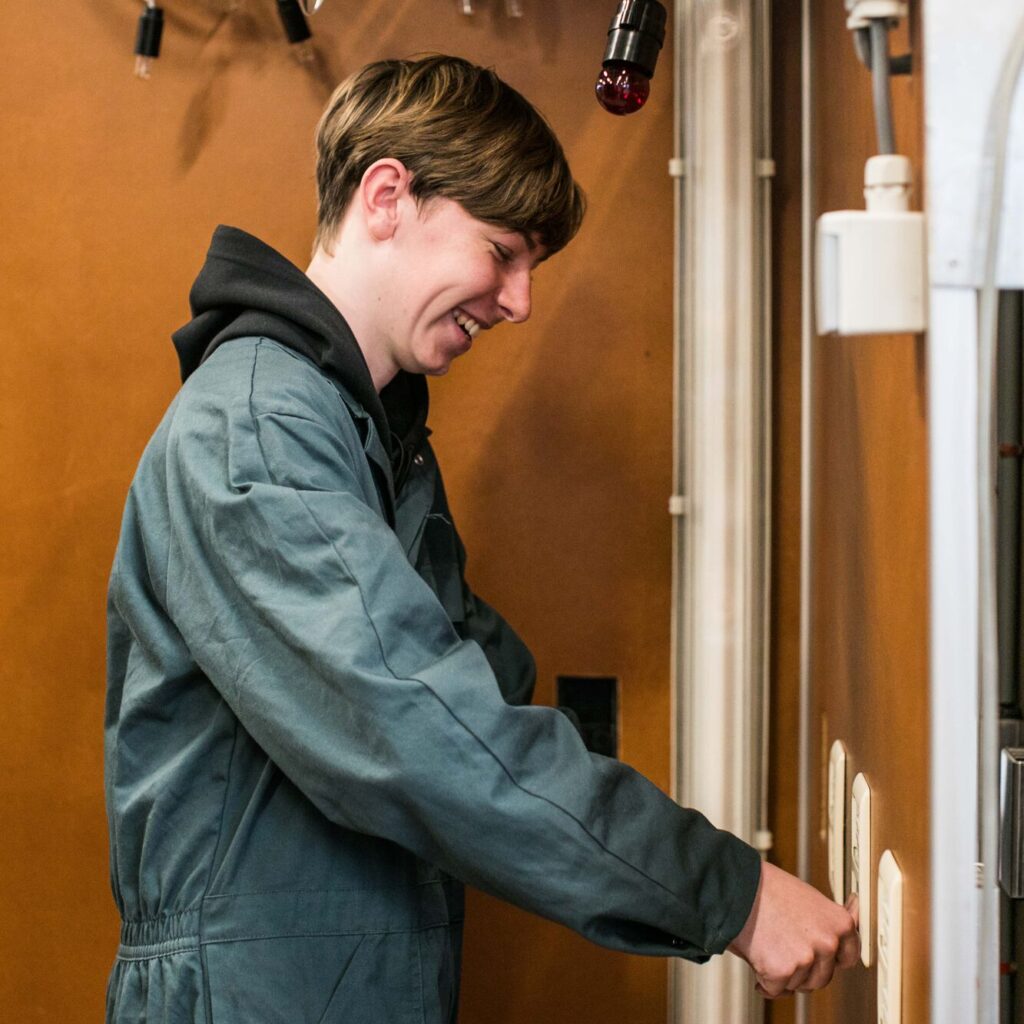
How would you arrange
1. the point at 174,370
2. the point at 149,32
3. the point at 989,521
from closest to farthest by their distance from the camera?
the point at 989,521 → the point at 149,32 → the point at 174,370

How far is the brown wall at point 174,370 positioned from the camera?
1.73 m

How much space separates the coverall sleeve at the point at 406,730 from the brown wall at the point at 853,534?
0.18m

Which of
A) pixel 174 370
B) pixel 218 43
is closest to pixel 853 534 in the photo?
pixel 174 370

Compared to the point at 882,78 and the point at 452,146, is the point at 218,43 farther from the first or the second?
the point at 882,78

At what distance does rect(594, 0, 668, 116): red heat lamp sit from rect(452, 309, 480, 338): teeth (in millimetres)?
261

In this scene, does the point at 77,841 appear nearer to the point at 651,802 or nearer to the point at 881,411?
the point at 651,802

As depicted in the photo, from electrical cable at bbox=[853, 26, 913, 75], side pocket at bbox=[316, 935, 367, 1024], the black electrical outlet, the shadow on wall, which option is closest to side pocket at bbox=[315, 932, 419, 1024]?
side pocket at bbox=[316, 935, 367, 1024]

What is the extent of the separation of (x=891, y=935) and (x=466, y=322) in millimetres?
765

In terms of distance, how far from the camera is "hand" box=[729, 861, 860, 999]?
99cm

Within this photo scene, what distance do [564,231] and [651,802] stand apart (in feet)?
2.16

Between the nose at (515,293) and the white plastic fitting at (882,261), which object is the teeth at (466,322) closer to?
the nose at (515,293)

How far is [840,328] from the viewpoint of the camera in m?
0.70

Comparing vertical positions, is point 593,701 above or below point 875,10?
below

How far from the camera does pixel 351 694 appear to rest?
3.04 ft
